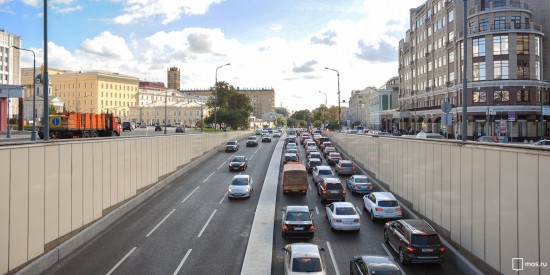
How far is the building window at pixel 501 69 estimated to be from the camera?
5706 cm

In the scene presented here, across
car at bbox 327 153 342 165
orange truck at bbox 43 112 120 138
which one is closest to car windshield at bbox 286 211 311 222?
orange truck at bbox 43 112 120 138

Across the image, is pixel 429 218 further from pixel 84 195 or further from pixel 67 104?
pixel 67 104

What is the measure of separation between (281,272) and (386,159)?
17897 millimetres

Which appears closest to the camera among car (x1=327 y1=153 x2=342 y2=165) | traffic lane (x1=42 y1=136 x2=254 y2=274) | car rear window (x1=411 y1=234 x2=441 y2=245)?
car rear window (x1=411 y1=234 x2=441 y2=245)

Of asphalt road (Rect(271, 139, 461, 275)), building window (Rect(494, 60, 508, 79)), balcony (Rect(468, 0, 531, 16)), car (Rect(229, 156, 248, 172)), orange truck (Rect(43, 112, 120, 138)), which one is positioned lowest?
asphalt road (Rect(271, 139, 461, 275))

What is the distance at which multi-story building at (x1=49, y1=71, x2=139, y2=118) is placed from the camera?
151625 millimetres

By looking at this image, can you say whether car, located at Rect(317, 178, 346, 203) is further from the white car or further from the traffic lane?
the traffic lane

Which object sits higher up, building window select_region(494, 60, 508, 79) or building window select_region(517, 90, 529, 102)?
building window select_region(494, 60, 508, 79)

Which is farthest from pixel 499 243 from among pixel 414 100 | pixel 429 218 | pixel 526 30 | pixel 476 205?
pixel 414 100

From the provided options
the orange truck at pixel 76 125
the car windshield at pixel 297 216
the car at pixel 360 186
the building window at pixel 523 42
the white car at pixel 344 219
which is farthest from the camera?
the building window at pixel 523 42

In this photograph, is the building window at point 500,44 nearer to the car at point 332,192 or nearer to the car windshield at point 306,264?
the car at point 332,192

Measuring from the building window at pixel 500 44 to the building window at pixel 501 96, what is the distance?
220 inches

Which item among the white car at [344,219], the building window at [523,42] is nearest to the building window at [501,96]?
the building window at [523,42]

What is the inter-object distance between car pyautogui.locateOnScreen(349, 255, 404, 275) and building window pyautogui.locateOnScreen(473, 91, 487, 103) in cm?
5363
